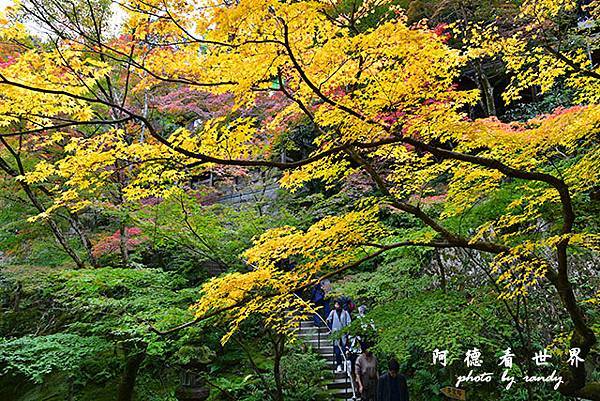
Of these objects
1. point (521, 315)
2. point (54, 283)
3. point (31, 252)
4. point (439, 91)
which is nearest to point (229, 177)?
point (31, 252)

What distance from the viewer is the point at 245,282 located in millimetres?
3963

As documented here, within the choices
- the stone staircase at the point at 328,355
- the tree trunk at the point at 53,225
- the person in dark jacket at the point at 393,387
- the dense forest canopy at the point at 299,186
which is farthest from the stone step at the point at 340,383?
the tree trunk at the point at 53,225

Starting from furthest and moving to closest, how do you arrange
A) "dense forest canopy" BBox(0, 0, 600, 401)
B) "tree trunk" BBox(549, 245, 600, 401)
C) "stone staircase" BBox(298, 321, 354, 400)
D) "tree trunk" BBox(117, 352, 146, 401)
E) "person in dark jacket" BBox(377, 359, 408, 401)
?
"stone staircase" BBox(298, 321, 354, 400), "tree trunk" BBox(117, 352, 146, 401), "person in dark jacket" BBox(377, 359, 408, 401), "tree trunk" BBox(549, 245, 600, 401), "dense forest canopy" BBox(0, 0, 600, 401)

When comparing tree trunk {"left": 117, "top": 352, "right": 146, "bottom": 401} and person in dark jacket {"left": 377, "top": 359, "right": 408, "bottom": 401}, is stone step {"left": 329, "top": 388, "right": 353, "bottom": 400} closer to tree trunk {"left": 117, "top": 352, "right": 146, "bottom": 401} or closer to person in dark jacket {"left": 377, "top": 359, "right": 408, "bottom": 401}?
person in dark jacket {"left": 377, "top": 359, "right": 408, "bottom": 401}

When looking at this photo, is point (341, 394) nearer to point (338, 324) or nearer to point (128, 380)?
point (338, 324)

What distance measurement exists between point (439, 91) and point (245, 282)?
2.64 metres

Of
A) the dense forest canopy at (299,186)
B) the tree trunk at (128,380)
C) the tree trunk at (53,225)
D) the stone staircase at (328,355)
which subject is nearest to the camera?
the dense forest canopy at (299,186)

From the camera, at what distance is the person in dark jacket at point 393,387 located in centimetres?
512

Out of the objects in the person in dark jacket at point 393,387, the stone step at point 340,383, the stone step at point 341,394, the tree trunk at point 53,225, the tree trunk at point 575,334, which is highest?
the tree trunk at point 53,225

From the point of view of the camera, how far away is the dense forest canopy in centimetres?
312

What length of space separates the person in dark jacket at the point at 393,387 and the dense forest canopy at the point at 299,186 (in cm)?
55

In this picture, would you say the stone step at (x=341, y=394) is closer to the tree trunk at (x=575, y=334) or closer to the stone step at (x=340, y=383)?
the stone step at (x=340, y=383)

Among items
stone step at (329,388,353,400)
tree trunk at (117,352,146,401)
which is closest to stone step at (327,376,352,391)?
stone step at (329,388,353,400)

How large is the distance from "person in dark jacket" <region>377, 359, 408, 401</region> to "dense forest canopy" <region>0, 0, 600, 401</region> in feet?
1.81
